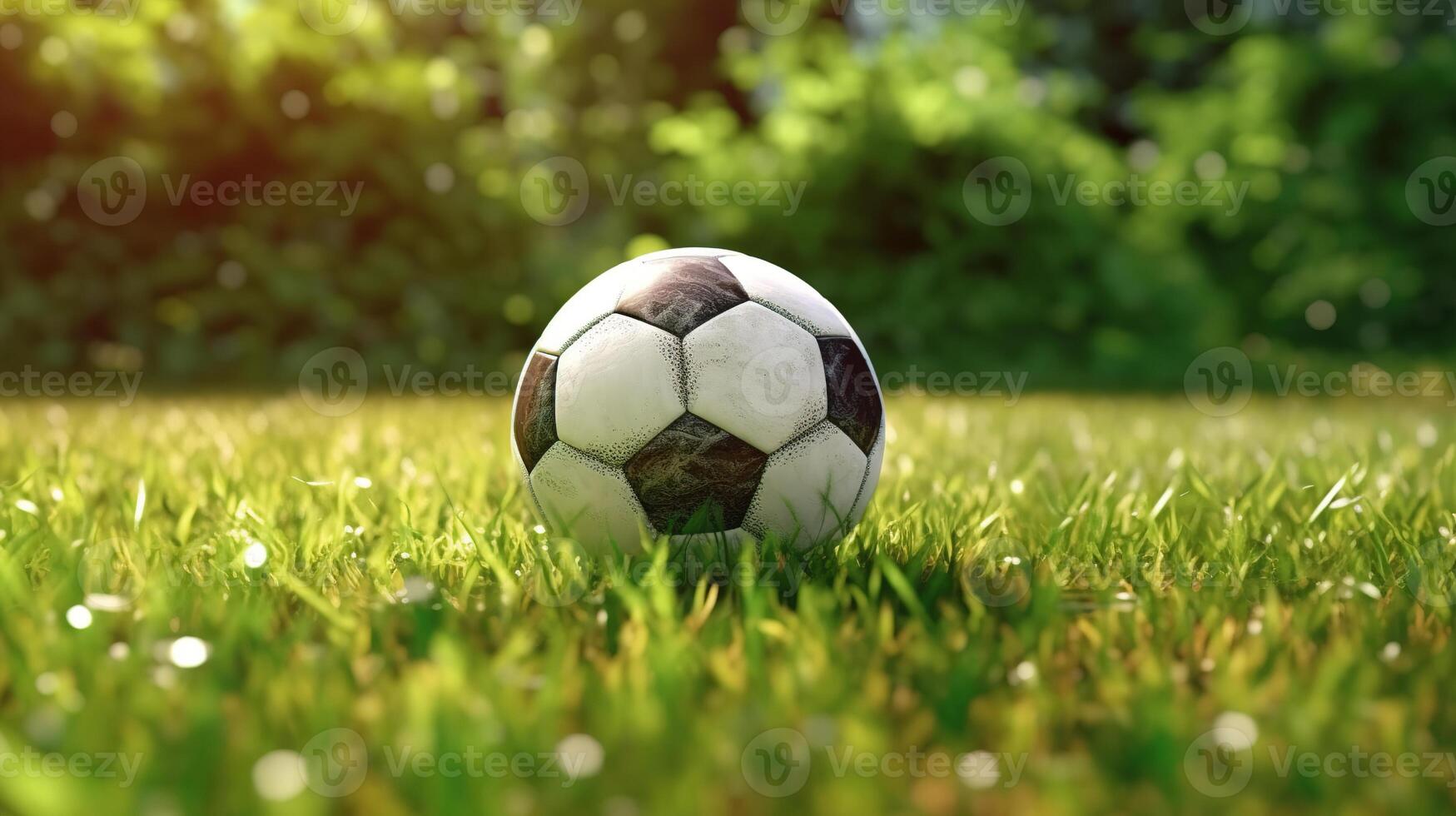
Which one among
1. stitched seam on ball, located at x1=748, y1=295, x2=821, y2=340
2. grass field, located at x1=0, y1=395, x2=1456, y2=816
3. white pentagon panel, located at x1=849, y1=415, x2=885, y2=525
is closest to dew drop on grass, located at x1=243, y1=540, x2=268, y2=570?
grass field, located at x1=0, y1=395, x2=1456, y2=816

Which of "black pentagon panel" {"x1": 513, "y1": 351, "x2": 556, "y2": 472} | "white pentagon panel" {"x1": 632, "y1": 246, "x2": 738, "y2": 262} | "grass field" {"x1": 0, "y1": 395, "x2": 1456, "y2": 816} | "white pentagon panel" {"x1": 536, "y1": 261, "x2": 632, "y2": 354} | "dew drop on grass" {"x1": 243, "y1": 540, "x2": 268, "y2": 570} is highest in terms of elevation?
"white pentagon panel" {"x1": 632, "y1": 246, "x2": 738, "y2": 262}

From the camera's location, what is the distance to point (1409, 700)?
1.75 m

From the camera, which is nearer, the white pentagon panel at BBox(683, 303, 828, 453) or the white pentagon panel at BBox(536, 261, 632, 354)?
the white pentagon panel at BBox(683, 303, 828, 453)

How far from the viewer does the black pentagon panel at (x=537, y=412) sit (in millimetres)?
2703

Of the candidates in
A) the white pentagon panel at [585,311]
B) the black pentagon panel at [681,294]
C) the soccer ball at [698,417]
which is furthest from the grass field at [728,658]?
the black pentagon panel at [681,294]

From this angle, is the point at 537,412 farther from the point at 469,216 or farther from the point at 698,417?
the point at 469,216

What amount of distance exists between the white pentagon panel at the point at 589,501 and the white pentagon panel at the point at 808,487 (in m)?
0.27

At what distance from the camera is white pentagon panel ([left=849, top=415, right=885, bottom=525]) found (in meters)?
2.75

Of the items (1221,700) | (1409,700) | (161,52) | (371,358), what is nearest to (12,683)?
(1221,700)

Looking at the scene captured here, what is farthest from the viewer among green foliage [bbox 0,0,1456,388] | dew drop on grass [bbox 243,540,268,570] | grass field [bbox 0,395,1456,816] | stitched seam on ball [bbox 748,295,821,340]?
green foliage [bbox 0,0,1456,388]

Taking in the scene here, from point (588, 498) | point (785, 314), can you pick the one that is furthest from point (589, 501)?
point (785, 314)

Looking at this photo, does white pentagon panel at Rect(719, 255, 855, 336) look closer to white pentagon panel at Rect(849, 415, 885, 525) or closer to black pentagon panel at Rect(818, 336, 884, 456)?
black pentagon panel at Rect(818, 336, 884, 456)

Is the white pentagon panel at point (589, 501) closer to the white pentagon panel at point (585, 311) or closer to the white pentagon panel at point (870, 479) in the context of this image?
the white pentagon panel at point (585, 311)

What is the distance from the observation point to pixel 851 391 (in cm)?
272
